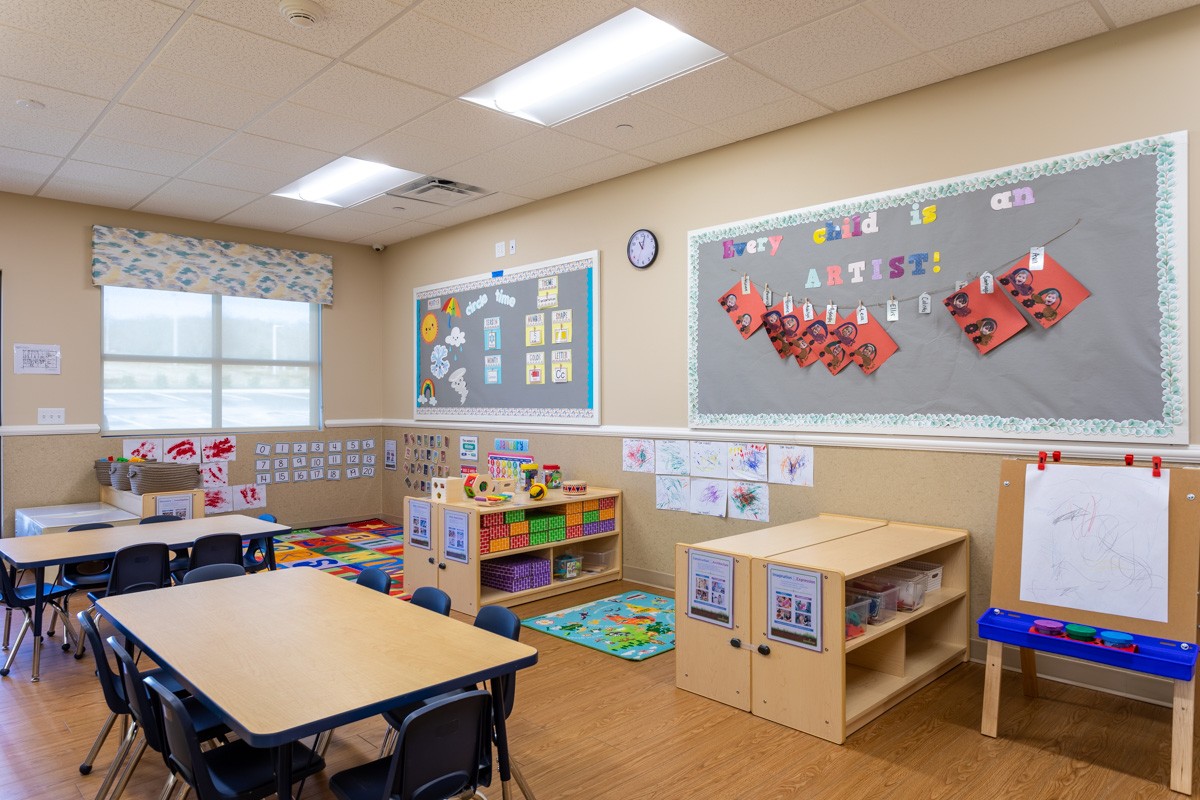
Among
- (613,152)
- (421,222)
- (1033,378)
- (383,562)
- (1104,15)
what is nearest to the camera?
(1104,15)

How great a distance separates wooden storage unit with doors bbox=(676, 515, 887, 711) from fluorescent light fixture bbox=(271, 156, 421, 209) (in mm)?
3728

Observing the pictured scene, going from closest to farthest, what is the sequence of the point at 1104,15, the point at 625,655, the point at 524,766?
1. the point at 524,766
2. the point at 1104,15
3. the point at 625,655

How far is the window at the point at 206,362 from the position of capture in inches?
264

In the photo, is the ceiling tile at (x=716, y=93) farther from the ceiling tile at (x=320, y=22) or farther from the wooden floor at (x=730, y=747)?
the wooden floor at (x=730, y=747)

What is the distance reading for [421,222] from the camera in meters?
7.09

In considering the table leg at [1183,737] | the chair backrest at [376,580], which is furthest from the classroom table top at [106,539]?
the table leg at [1183,737]

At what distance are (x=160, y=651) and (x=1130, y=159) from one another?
4.36m

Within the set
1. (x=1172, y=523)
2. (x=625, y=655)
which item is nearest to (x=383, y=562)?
(x=625, y=655)

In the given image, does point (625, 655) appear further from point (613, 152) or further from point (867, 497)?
point (613, 152)

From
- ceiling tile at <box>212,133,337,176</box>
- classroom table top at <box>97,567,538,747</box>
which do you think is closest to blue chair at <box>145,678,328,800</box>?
classroom table top at <box>97,567,538,747</box>

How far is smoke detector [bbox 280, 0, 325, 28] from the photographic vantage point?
10.4 ft

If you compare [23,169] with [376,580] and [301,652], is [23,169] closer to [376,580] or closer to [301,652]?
[376,580]

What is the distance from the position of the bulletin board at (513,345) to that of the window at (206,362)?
1257 millimetres

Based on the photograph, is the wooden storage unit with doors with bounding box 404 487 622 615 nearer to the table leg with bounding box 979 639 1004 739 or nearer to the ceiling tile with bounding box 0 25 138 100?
the table leg with bounding box 979 639 1004 739
